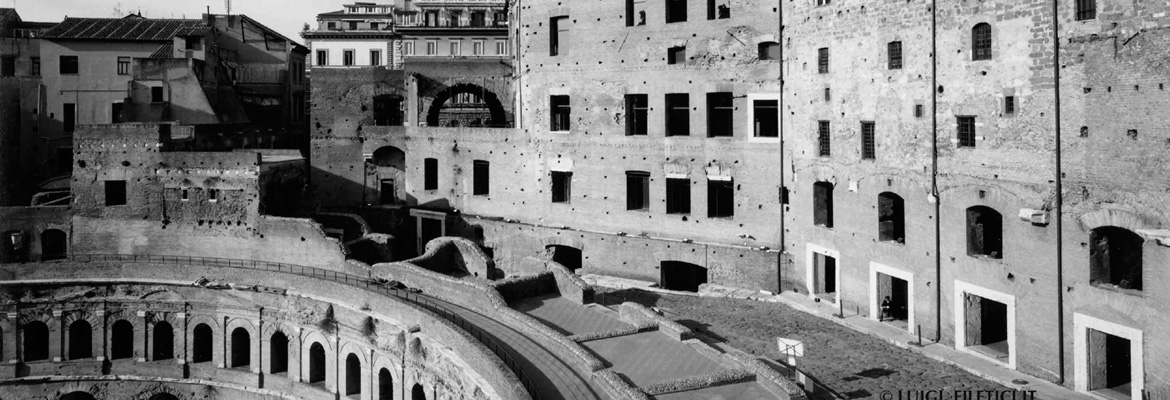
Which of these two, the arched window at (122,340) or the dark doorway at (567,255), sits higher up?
the dark doorway at (567,255)

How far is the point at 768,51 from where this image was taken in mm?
31391

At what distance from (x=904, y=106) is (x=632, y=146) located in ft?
35.6

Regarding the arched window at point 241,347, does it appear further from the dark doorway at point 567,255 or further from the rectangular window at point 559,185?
the rectangular window at point 559,185

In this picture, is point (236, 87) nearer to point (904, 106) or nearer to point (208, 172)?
point (208, 172)

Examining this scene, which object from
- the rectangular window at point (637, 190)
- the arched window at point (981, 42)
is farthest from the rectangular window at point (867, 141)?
the rectangular window at point (637, 190)

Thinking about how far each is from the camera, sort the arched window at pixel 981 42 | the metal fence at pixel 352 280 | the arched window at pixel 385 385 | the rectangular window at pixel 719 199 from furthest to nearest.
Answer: the rectangular window at pixel 719 199 < the arched window at pixel 385 385 < the arched window at pixel 981 42 < the metal fence at pixel 352 280

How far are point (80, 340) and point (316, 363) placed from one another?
10406 mm

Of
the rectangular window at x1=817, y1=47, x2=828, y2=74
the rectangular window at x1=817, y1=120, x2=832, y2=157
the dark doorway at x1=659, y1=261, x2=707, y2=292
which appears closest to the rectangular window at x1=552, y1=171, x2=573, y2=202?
the dark doorway at x1=659, y1=261, x2=707, y2=292

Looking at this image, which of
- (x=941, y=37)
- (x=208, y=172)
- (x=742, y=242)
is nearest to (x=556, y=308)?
(x=742, y=242)

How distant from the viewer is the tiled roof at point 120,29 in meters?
46.5

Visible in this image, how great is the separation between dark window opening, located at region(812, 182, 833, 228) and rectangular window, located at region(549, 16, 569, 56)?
36.6 ft

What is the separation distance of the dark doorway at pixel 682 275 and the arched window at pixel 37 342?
2231 cm

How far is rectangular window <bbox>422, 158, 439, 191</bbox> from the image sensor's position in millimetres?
40625

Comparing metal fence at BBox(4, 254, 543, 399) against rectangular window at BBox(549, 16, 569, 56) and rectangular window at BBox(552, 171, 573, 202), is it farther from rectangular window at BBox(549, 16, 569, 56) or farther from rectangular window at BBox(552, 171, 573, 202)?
rectangular window at BBox(549, 16, 569, 56)
